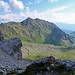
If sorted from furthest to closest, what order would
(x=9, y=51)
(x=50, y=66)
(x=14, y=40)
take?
(x=14, y=40)
(x=9, y=51)
(x=50, y=66)

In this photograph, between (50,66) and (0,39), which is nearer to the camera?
(50,66)

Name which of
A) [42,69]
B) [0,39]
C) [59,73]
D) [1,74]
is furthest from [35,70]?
[0,39]

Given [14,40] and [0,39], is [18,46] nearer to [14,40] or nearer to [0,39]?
[14,40]

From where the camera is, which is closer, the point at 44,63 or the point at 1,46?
the point at 44,63

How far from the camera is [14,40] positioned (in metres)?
102

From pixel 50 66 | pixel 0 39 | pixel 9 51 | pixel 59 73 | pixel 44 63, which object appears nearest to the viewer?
pixel 59 73

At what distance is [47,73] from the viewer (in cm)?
2978

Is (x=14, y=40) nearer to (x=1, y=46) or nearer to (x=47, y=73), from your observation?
(x=1, y=46)

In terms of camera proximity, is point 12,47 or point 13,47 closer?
point 12,47

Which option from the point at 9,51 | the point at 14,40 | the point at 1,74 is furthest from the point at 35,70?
the point at 14,40

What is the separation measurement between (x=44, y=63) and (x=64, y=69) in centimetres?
443

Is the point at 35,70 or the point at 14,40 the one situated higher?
the point at 14,40

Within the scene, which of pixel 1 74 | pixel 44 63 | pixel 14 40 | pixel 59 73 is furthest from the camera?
pixel 14 40

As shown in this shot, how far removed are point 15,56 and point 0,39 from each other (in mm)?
19543
